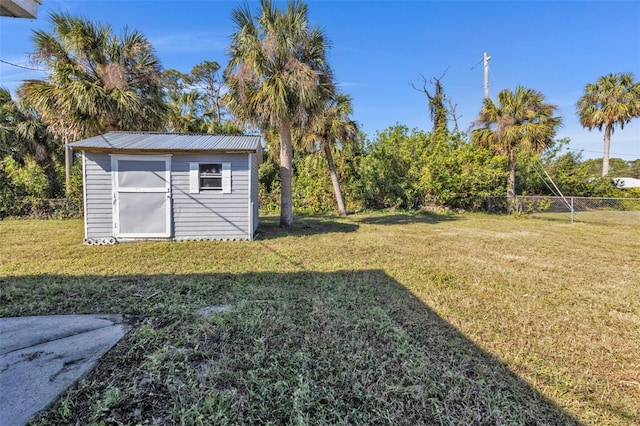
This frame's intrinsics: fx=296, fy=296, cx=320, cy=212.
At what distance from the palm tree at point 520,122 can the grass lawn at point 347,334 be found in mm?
8111

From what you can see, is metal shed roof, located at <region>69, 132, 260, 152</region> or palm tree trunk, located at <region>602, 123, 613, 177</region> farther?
palm tree trunk, located at <region>602, 123, 613, 177</region>

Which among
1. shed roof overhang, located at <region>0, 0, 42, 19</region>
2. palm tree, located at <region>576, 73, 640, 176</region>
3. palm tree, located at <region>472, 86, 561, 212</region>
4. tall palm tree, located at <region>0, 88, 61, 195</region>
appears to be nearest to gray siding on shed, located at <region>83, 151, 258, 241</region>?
shed roof overhang, located at <region>0, 0, 42, 19</region>

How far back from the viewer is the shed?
6.75 metres

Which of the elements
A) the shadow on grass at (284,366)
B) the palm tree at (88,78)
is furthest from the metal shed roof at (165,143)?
the shadow on grass at (284,366)

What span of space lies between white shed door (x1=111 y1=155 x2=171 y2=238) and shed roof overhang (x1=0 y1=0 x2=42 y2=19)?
5.16 meters

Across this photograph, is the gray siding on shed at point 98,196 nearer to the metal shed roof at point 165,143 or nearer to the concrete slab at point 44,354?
the metal shed roof at point 165,143

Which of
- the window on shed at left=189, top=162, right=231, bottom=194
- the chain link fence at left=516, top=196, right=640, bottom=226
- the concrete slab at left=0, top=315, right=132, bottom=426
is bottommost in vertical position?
the concrete slab at left=0, top=315, right=132, bottom=426

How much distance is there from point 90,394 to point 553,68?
599 inches

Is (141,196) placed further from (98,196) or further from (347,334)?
(347,334)

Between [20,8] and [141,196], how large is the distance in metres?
5.56

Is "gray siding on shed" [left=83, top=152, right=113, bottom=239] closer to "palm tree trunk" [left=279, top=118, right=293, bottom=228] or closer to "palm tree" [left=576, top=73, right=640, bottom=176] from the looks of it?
"palm tree trunk" [left=279, top=118, right=293, bottom=228]

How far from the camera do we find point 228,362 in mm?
2209

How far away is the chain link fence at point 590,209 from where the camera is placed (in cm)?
1104

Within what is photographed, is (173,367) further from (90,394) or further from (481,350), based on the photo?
(481,350)
